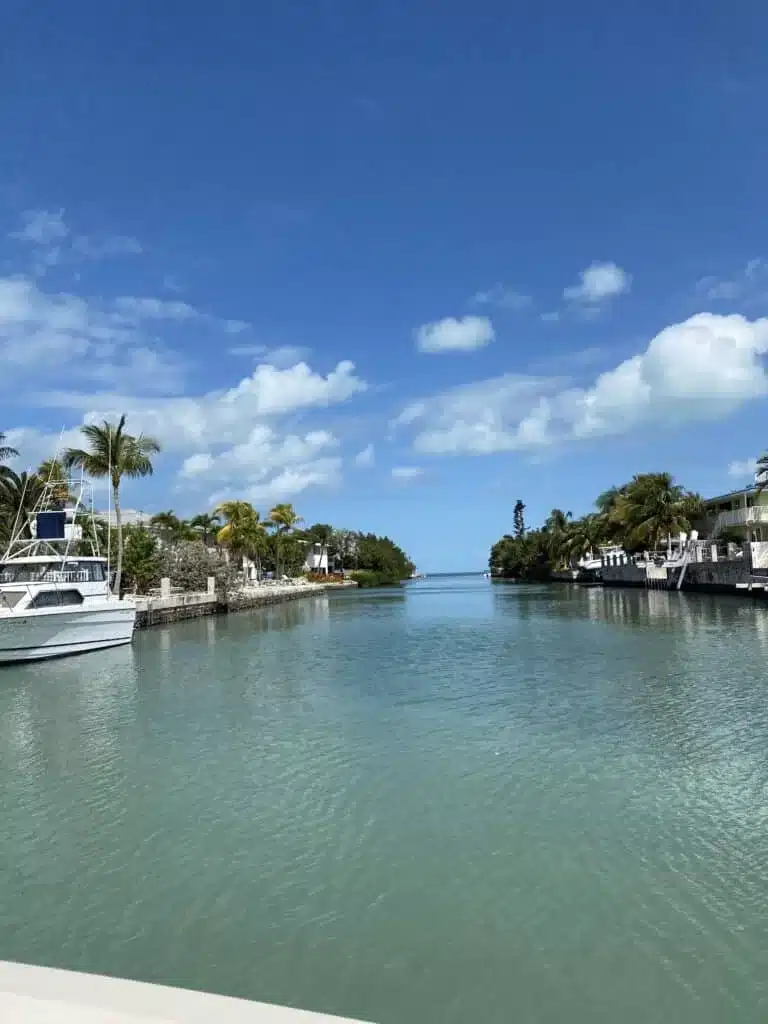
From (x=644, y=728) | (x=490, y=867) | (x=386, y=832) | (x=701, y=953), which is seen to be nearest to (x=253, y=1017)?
(x=701, y=953)

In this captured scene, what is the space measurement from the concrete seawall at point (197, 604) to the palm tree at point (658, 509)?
1374 inches

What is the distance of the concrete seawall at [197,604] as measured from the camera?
4525 centimetres

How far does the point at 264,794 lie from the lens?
11.2 meters

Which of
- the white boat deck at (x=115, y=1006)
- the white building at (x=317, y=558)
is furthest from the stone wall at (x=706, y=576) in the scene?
the white building at (x=317, y=558)

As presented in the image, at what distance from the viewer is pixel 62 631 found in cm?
2888

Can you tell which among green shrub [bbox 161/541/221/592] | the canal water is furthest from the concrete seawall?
the canal water

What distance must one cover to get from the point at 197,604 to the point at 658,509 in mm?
43970

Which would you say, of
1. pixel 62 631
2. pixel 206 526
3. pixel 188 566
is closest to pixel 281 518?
pixel 206 526

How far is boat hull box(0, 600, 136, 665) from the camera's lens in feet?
88.3

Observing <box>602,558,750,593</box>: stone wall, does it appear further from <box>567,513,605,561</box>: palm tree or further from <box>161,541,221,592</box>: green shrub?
<box>161,541,221,592</box>: green shrub

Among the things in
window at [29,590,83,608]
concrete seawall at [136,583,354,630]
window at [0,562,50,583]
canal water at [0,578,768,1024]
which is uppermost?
window at [0,562,50,583]

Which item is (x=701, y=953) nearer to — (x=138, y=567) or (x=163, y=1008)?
(x=163, y=1008)

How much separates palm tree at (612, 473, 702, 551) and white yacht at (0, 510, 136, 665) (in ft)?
181

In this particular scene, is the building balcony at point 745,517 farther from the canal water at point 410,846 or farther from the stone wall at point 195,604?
the canal water at point 410,846
